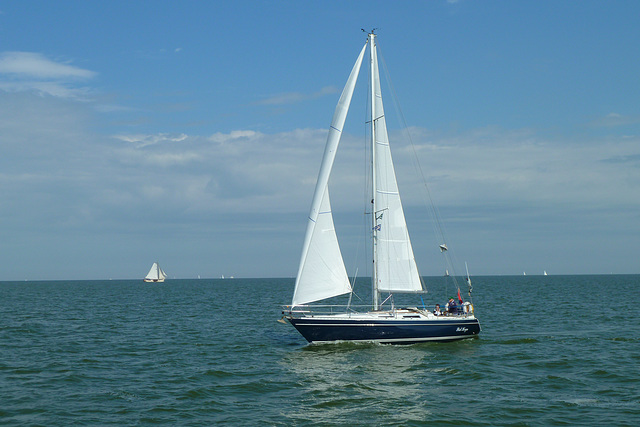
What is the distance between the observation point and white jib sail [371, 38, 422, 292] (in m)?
31.0

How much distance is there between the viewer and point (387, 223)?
31281 millimetres

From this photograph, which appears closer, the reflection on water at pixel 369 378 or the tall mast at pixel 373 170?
the reflection on water at pixel 369 378

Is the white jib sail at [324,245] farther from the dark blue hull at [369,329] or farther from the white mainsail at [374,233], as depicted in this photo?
the dark blue hull at [369,329]

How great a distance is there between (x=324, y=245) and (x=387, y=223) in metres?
3.88

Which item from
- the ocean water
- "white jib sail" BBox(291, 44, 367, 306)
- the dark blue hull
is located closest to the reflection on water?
the ocean water

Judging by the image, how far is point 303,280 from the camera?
1161 inches

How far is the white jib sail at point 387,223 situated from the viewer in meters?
31.0

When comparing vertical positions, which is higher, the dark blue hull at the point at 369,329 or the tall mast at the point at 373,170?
the tall mast at the point at 373,170

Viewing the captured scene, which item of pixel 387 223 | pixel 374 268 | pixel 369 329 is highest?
pixel 387 223

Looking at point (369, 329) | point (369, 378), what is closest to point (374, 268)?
point (369, 329)

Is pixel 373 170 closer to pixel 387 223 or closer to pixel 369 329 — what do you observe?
pixel 387 223

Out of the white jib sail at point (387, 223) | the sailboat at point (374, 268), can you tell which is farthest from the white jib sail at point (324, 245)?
the white jib sail at point (387, 223)

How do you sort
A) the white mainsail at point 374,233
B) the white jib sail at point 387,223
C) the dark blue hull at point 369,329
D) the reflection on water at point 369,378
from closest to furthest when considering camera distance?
the reflection on water at point 369,378, the dark blue hull at point 369,329, the white mainsail at point 374,233, the white jib sail at point 387,223

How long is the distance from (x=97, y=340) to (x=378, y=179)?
19844 mm
